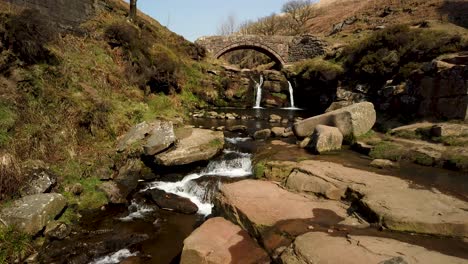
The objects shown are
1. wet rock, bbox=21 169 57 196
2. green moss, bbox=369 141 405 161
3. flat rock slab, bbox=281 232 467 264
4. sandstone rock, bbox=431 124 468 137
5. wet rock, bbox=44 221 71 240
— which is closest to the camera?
flat rock slab, bbox=281 232 467 264

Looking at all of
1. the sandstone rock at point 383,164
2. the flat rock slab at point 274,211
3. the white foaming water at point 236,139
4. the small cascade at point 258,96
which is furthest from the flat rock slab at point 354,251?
the small cascade at point 258,96

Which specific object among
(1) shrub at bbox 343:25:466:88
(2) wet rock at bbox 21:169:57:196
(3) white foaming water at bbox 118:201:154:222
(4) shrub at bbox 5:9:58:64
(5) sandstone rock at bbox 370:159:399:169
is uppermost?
(1) shrub at bbox 343:25:466:88

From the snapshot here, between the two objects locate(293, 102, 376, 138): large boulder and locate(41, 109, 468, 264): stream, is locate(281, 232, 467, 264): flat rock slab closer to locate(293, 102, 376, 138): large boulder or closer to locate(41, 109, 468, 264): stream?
locate(41, 109, 468, 264): stream

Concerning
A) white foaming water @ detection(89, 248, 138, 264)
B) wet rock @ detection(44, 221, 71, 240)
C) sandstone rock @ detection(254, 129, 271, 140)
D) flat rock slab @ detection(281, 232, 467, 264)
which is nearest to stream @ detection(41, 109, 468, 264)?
white foaming water @ detection(89, 248, 138, 264)

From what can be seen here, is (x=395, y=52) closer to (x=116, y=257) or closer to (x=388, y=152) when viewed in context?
(x=388, y=152)

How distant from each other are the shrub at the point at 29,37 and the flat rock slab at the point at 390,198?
938 cm

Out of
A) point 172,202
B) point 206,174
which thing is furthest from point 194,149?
point 172,202

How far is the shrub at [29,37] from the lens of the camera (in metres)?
9.79

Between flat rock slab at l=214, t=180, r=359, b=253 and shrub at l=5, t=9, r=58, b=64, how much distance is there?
27.7ft

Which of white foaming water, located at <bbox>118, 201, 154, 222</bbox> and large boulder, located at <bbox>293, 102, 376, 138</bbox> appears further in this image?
large boulder, located at <bbox>293, 102, 376, 138</bbox>

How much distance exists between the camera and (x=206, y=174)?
377 inches

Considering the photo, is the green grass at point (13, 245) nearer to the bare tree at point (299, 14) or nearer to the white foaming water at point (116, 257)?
the white foaming water at point (116, 257)

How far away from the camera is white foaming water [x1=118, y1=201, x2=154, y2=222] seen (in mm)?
7250

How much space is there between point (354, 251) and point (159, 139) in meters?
7.07
